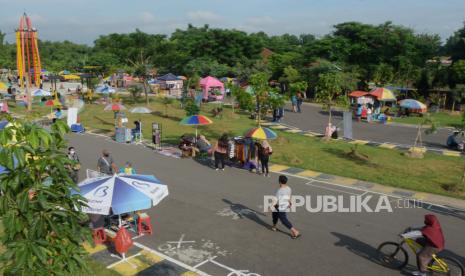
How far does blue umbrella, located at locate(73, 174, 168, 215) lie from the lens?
Answer: 8695 millimetres

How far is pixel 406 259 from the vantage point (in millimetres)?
8758

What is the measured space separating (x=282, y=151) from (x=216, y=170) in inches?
178

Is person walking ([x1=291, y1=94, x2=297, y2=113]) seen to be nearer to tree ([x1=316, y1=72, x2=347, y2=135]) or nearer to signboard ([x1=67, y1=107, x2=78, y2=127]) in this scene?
tree ([x1=316, y1=72, x2=347, y2=135])

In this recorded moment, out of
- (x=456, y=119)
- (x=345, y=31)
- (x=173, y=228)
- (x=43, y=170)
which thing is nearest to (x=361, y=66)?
(x=345, y=31)

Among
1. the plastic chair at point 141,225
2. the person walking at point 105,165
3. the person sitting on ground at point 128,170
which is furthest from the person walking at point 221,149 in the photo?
the plastic chair at point 141,225

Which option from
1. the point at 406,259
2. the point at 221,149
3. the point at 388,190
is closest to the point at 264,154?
the point at 221,149

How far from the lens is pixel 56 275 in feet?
14.3

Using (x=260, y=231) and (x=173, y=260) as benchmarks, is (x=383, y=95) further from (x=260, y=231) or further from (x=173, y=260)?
(x=173, y=260)

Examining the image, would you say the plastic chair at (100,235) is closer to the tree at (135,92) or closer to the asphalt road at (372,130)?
the asphalt road at (372,130)

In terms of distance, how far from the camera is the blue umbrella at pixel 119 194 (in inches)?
342

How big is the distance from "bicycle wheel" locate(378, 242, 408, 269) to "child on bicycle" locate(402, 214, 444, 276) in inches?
18.8

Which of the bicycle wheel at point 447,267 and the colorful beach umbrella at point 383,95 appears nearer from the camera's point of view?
the bicycle wheel at point 447,267

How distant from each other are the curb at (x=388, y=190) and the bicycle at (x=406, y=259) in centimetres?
399

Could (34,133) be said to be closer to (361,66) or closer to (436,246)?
(436,246)
